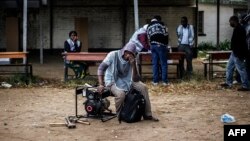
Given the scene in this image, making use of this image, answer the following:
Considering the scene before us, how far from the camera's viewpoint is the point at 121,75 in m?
8.99

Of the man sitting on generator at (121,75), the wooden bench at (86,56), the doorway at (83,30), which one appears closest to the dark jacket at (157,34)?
the wooden bench at (86,56)

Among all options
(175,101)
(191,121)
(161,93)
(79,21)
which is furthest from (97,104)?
(79,21)

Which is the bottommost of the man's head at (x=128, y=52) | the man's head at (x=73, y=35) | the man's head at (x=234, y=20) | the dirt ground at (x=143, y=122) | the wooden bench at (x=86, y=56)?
the dirt ground at (x=143, y=122)

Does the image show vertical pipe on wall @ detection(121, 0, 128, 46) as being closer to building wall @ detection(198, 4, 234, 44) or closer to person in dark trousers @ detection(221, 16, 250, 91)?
building wall @ detection(198, 4, 234, 44)

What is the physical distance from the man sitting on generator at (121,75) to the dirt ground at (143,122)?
1.32 feet

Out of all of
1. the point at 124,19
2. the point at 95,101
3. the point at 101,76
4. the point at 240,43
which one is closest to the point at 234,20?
the point at 240,43

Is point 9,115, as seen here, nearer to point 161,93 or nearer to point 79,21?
point 161,93

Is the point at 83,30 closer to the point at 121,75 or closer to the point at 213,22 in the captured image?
the point at 213,22

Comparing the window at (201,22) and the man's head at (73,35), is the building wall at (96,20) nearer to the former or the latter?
the window at (201,22)

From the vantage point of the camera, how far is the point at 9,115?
9555mm

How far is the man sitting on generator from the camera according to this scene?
875cm

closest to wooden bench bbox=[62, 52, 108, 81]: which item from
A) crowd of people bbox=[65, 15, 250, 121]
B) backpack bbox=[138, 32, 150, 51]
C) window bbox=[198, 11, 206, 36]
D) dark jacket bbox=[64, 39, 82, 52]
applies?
crowd of people bbox=[65, 15, 250, 121]

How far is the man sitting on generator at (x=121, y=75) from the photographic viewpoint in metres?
8.75

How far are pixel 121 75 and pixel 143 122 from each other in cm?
89
